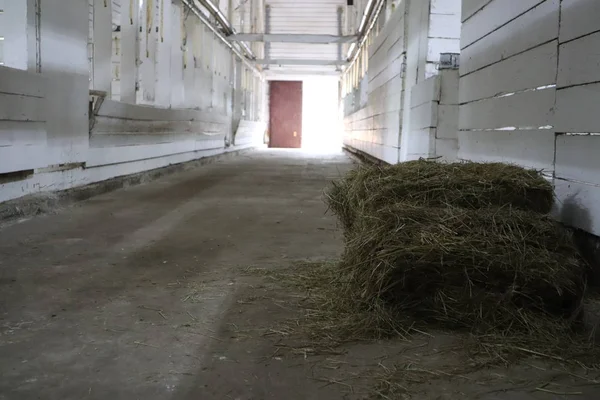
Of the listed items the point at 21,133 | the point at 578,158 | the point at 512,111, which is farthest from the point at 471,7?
the point at 21,133

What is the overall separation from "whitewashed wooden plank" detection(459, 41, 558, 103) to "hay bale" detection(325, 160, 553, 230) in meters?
0.64

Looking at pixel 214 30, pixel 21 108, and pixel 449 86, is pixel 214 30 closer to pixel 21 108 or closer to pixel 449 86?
pixel 449 86

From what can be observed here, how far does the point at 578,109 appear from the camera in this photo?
226cm

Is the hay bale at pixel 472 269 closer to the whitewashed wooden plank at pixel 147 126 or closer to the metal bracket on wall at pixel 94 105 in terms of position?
the metal bracket on wall at pixel 94 105

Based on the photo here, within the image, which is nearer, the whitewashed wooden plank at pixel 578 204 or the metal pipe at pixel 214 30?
the whitewashed wooden plank at pixel 578 204

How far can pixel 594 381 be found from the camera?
1.58 m

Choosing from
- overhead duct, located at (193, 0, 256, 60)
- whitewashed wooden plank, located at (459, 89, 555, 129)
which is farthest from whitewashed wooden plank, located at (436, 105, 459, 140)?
overhead duct, located at (193, 0, 256, 60)

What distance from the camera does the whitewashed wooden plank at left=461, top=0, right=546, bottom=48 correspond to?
296cm

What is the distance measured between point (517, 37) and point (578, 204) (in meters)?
1.22

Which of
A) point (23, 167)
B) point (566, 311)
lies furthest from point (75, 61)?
point (566, 311)

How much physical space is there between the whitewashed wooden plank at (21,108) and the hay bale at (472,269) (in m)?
3.17

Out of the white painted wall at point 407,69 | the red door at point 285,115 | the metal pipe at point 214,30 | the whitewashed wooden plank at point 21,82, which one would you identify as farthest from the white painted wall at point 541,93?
the red door at point 285,115

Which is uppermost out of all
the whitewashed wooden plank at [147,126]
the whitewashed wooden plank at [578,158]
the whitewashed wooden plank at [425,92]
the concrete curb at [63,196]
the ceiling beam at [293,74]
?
the ceiling beam at [293,74]

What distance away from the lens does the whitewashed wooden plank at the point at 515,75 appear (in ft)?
8.49
